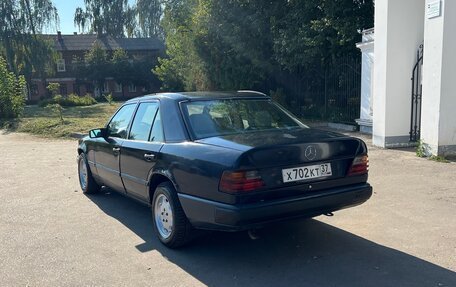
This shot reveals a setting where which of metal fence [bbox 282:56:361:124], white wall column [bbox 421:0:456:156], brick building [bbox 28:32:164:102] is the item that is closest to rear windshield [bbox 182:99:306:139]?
white wall column [bbox 421:0:456:156]

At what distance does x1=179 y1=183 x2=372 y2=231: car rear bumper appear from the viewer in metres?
3.91

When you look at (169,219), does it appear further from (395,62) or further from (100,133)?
(395,62)

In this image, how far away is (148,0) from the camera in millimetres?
61000

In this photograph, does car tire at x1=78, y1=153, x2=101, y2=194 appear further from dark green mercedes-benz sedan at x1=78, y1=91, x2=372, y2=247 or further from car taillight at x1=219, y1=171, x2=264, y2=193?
car taillight at x1=219, y1=171, x2=264, y2=193

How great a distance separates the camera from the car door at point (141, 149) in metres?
5.06

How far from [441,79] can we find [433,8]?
4.58ft

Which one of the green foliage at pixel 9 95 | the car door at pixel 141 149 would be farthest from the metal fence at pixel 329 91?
the green foliage at pixel 9 95

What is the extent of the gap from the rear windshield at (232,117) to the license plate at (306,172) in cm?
83

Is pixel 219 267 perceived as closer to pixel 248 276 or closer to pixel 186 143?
pixel 248 276

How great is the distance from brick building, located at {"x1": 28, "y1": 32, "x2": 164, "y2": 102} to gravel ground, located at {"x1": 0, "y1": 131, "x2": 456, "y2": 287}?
52101mm

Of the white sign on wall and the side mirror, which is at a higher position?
the white sign on wall

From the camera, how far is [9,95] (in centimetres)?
2175

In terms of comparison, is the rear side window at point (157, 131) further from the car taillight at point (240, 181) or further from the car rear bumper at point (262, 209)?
the car taillight at point (240, 181)

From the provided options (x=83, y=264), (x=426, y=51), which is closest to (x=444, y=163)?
(x=426, y=51)
